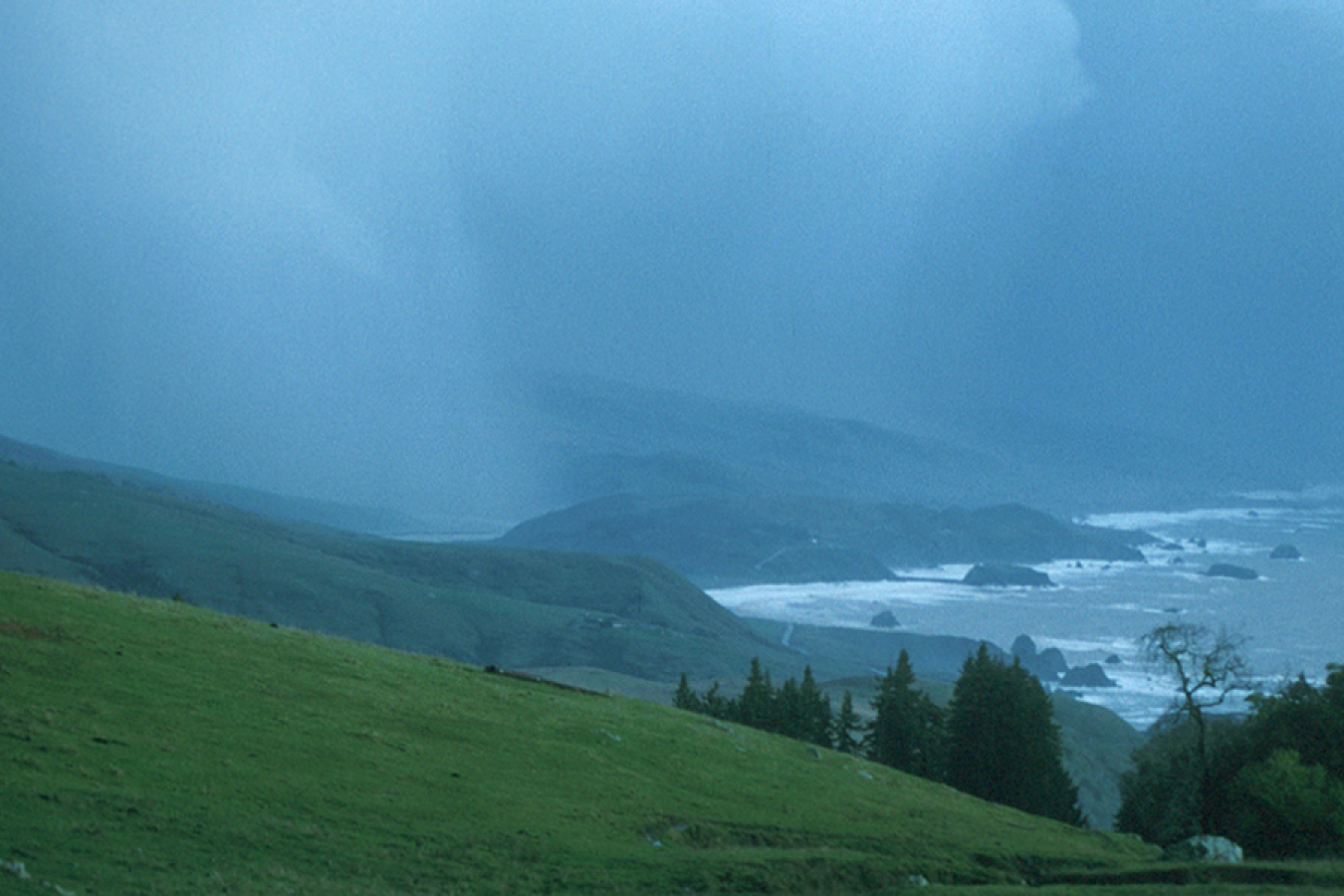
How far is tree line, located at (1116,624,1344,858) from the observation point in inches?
1433

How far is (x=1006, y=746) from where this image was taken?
5778 centimetres

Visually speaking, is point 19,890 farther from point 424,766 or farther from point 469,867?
point 424,766

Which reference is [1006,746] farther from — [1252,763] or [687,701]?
[687,701]

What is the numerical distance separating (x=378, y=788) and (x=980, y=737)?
136 feet

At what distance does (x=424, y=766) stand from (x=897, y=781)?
20.4 m

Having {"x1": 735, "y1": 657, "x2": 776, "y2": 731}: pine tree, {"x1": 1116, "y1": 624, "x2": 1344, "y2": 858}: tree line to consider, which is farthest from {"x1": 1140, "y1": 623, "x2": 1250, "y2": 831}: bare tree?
{"x1": 735, "y1": 657, "x2": 776, "y2": 731}: pine tree

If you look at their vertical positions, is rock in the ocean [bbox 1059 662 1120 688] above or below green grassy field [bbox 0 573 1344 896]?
above

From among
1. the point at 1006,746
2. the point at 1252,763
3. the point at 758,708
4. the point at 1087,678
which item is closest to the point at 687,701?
the point at 758,708

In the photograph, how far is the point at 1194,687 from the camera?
139 ft

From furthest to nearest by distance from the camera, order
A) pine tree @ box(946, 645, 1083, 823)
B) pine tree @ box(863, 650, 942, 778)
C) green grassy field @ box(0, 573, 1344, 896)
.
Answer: pine tree @ box(863, 650, 942, 778) → pine tree @ box(946, 645, 1083, 823) → green grassy field @ box(0, 573, 1344, 896)

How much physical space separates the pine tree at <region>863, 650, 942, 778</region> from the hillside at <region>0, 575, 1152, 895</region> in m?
21.1

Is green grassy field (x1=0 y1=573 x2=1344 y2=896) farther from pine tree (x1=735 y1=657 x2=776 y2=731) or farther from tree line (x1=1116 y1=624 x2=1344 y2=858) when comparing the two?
pine tree (x1=735 y1=657 x2=776 y2=731)

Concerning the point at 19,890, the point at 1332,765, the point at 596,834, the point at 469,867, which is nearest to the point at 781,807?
the point at 596,834

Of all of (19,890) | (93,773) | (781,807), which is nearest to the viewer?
(19,890)
